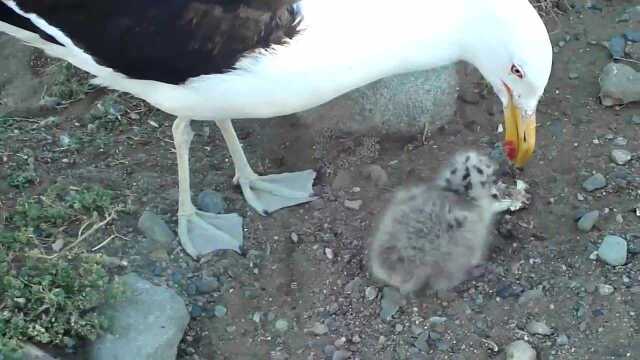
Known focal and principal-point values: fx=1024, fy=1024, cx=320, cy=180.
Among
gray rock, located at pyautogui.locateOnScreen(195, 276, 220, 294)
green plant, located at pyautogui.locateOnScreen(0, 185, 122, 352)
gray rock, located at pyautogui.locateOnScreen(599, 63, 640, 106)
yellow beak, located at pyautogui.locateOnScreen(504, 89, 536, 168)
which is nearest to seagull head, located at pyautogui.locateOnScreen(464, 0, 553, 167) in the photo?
yellow beak, located at pyautogui.locateOnScreen(504, 89, 536, 168)

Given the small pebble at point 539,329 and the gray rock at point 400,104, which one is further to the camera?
the gray rock at point 400,104

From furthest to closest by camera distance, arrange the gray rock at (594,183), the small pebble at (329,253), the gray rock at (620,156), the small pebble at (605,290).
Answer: the gray rock at (620,156) < the gray rock at (594,183) < the small pebble at (329,253) < the small pebble at (605,290)

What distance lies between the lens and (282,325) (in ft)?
13.1

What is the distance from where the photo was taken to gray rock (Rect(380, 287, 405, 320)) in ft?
13.0

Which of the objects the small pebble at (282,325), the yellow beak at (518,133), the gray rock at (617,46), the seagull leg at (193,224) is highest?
the yellow beak at (518,133)

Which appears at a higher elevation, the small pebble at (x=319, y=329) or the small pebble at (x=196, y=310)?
the small pebble at (x=196, y=310)

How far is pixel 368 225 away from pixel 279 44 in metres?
1.02

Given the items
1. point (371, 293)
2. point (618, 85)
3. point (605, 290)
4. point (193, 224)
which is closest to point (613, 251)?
point (605, 290)

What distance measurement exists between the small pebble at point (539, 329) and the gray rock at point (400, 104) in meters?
1.27

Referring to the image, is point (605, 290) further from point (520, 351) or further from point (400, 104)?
point (400, 104)

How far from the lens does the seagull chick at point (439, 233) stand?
3932 mm

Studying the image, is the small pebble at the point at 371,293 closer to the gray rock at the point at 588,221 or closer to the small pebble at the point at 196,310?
the small pebble at the point at 196,310

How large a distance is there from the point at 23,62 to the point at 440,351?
299cm

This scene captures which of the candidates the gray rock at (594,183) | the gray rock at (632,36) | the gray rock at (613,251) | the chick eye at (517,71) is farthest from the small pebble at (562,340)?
the gray rock at (632,36)
